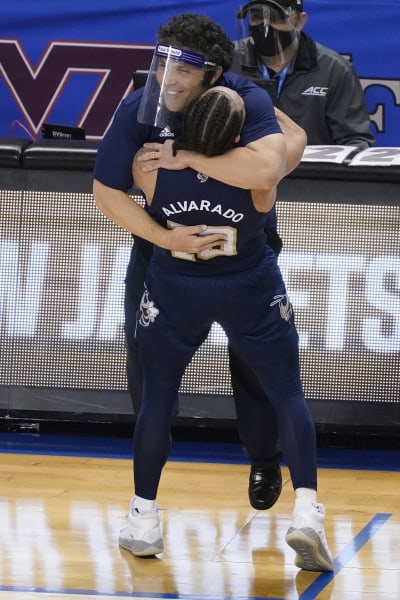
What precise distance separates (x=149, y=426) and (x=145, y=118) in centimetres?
101

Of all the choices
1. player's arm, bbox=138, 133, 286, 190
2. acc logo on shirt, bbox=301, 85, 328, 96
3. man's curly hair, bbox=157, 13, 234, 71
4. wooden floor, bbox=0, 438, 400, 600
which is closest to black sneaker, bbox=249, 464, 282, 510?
wooden floor, bbox=0, 438, 400, 600

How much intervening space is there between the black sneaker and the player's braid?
51.9 inches

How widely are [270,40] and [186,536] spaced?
3.04 m

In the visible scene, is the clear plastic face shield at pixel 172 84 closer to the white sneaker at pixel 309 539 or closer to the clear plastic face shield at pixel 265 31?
the white sneaker at pixel 309 539

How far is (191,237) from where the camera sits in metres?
3.88

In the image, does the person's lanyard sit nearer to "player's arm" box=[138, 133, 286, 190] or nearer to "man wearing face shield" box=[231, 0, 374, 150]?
"man wearing face shield" box=[231, 0, 374, 150]

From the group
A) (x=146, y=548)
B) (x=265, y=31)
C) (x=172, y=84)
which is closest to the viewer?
(x=172, y=84)

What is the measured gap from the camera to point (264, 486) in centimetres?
454

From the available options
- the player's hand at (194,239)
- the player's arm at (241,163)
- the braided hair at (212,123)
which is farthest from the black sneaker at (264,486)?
the braided hair at (212,123)

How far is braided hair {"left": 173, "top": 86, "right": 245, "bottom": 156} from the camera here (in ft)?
12.2

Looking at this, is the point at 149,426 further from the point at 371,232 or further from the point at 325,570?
the point at 371,232

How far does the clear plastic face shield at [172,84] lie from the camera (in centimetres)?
383

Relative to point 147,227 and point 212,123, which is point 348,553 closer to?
point 147,227

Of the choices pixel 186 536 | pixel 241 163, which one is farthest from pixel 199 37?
pixel 186 536
